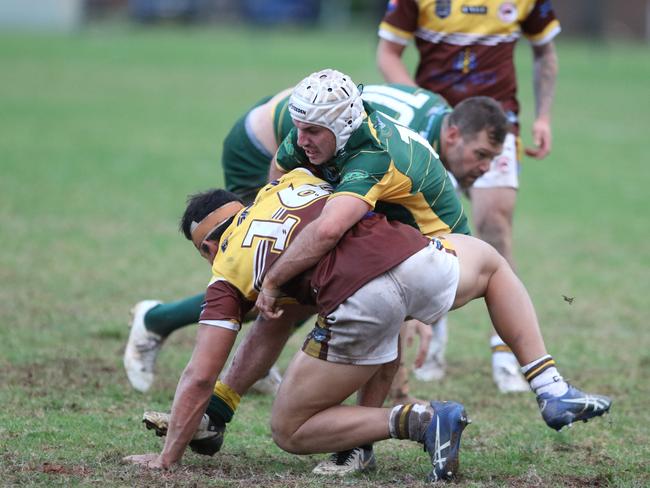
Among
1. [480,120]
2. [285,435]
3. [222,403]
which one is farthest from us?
[480,120]

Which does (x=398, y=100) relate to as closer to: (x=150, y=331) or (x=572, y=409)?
(x=150, y=331)

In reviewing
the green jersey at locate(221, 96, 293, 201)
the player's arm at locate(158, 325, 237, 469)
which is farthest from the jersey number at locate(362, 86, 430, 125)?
the player's arm at locate(158, 325, 237, 469)

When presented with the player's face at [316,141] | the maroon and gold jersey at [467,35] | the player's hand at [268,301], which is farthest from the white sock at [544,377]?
the maroon and gold jersey at [467,35]

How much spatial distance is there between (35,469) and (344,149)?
1.75 m

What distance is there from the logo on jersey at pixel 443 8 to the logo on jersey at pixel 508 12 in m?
0.31

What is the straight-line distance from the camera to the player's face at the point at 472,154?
5.65 metres

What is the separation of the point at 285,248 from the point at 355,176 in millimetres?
390

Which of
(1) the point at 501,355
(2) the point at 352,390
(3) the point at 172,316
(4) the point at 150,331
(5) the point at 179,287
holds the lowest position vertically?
(5) the point at 179,287

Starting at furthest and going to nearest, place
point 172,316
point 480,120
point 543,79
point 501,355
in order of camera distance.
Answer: point 543,79 → point 501,355 → point 172,316 → point 480,120

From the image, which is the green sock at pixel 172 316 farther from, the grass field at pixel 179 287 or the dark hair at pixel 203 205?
the dark hair at pixel 203 205

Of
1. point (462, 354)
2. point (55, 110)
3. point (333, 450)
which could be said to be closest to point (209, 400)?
point (333, 450)

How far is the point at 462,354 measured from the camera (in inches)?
288

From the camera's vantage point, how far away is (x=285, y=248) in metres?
4.50

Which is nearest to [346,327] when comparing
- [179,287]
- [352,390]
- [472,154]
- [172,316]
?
[352,390]
